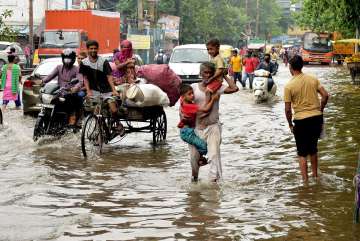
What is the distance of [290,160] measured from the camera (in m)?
11.7

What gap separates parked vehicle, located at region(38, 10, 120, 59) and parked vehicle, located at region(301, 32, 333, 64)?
836 inches

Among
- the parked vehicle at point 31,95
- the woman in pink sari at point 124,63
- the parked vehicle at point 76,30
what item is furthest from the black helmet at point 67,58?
the parked vehicle at point 76,30

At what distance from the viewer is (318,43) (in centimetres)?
6069

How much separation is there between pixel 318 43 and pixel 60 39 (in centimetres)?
2916

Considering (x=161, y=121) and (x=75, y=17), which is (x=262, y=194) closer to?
(x=161, y=121)

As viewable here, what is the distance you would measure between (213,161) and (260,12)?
10098 cm

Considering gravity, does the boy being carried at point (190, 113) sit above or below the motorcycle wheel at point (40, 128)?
above

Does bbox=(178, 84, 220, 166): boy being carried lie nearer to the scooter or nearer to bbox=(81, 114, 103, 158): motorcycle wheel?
bbox=(81, 114, 103, 158): motorcycle wheel

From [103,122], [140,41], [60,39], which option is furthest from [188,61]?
[140,41]

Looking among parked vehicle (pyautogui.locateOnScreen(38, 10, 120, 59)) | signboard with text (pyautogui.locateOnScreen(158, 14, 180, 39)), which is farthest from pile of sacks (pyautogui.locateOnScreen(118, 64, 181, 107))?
signboard with text (pyautogui.locateOnScreen(158, 14, 180, 39))

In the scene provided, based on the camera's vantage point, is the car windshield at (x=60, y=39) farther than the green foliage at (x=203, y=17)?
No

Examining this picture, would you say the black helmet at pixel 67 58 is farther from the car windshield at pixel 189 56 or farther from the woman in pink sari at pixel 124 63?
the car windshield at pixel 189 56

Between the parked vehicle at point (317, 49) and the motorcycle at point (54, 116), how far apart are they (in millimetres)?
49432

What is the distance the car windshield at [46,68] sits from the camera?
18.3 m
